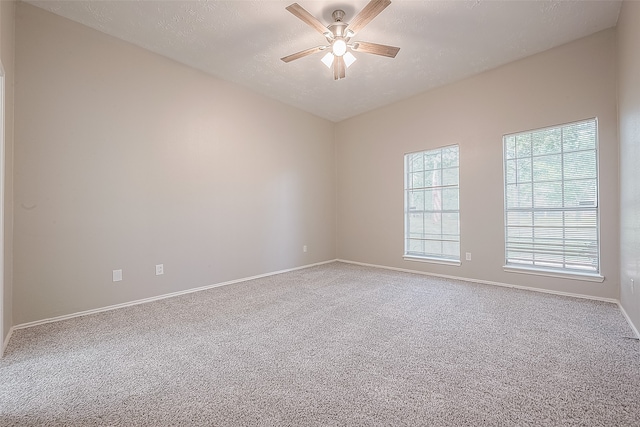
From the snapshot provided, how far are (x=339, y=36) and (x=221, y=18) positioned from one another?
1.19 m

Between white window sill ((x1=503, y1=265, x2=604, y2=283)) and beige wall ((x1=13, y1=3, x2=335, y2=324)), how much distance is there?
340 cm

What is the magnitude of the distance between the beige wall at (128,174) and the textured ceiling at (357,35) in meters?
0.36

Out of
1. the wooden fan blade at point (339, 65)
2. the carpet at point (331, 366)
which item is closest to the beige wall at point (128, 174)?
the carpet at point (331, 366)

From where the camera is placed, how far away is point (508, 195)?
382 cm

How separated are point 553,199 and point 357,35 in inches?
122

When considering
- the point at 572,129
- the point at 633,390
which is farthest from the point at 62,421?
the point at 572,129

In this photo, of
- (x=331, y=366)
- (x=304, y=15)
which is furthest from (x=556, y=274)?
(x=304, y=15)

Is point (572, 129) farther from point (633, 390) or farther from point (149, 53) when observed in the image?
point (149, 53)

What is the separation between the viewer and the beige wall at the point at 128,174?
263cm

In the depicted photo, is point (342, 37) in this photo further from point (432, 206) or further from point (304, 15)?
point (432, 206)

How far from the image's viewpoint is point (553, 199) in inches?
137

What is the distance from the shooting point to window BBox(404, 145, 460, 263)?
4.35m

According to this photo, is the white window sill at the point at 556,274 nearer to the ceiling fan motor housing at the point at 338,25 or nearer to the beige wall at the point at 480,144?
the beige wall at the point at 480,144

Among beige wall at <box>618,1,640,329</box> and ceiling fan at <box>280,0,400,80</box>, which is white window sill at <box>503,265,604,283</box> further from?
ceiling fan at <box>280,0,400,80</box>
